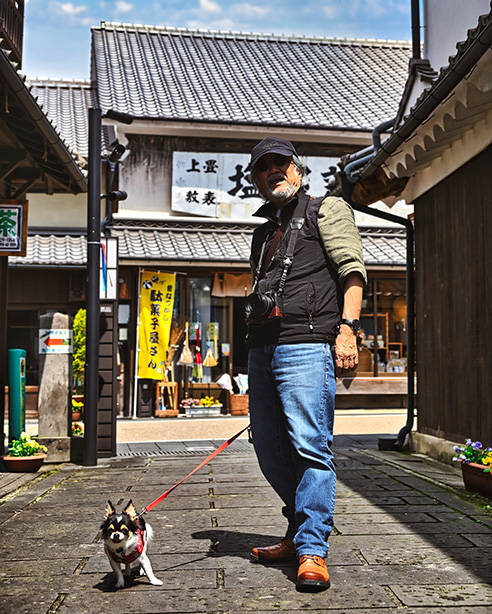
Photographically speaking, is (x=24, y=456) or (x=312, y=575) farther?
(x=24, y=456)

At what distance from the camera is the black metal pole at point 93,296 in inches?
351

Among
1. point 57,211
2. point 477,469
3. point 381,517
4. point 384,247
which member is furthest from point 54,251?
point 381,517

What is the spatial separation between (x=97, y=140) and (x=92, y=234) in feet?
3.87

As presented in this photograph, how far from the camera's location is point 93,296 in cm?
915

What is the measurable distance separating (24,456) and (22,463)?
14cm

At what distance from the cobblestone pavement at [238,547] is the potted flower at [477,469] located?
0.42 ft

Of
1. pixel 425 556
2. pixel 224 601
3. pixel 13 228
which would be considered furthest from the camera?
pixel 13 228

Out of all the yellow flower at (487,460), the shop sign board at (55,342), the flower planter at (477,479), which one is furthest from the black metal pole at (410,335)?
the shop sign board at (55,342)

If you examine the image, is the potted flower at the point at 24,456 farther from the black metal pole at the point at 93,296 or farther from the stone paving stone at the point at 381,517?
the stone paving stone at the point at 381,517

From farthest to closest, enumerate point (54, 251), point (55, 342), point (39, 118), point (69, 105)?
point (69, 105) < point (54, 251) < point (55, 342) < point (39, 118)

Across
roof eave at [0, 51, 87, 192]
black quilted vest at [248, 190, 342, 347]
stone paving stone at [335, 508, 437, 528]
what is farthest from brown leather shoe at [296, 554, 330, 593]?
roof eave at [0, 51, 87, 192]

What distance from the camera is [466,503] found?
584cm

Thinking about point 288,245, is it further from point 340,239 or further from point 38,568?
point 38,568

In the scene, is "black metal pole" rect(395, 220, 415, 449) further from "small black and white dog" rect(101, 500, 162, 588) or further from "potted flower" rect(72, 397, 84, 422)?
"potted flower" rect(72, 397, 84, 422)
